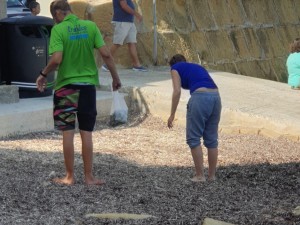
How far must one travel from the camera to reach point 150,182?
7.60m

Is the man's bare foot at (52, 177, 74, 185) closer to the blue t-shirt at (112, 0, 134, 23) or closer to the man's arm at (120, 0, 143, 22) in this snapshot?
the man's arm at (120, 0, 143, 22)

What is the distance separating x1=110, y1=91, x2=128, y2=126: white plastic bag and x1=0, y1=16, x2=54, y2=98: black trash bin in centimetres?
103

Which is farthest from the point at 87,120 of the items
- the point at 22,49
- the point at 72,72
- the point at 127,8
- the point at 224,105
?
the point at 127,8

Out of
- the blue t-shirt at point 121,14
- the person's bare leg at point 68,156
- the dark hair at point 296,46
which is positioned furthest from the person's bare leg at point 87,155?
the dark hair at point 296,46

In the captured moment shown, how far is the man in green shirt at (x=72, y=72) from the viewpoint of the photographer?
7125 millimetres

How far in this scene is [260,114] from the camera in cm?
1034

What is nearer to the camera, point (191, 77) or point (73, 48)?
point (73, 48)

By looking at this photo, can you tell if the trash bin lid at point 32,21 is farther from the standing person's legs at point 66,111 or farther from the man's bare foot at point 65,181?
the man's bare foot at point 65,181

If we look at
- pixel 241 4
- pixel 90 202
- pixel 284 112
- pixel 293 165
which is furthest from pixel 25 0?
pixel 90 202

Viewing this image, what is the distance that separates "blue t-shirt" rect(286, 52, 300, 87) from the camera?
12.7m

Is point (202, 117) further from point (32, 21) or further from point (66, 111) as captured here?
point (32, 21)

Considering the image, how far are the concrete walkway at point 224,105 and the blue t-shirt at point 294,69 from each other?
145mm

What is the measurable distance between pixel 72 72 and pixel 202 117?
1.31m

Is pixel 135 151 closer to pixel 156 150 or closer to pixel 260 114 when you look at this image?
pixel 156 150
